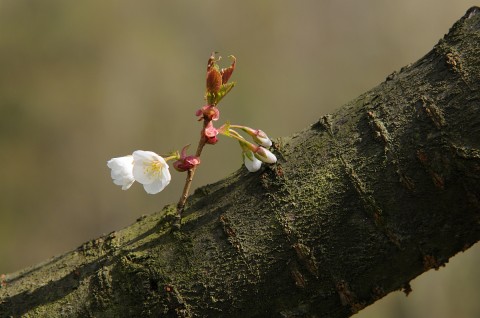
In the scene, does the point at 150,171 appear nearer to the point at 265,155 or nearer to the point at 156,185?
the point at 156,185

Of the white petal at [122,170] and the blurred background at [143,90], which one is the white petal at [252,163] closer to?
the white petal at [122,170]

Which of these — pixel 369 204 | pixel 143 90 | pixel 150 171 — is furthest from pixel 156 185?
pixel 143 90

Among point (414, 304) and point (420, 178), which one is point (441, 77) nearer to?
point (420, 178)

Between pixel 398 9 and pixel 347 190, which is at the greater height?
pixel 398 9

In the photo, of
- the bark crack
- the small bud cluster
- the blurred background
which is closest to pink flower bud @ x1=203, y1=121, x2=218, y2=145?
the small bud cluster

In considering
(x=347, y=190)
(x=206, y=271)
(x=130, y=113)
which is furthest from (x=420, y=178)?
(x=130, y=113)

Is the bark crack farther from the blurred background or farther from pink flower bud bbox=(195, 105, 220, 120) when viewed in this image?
the blurred background
